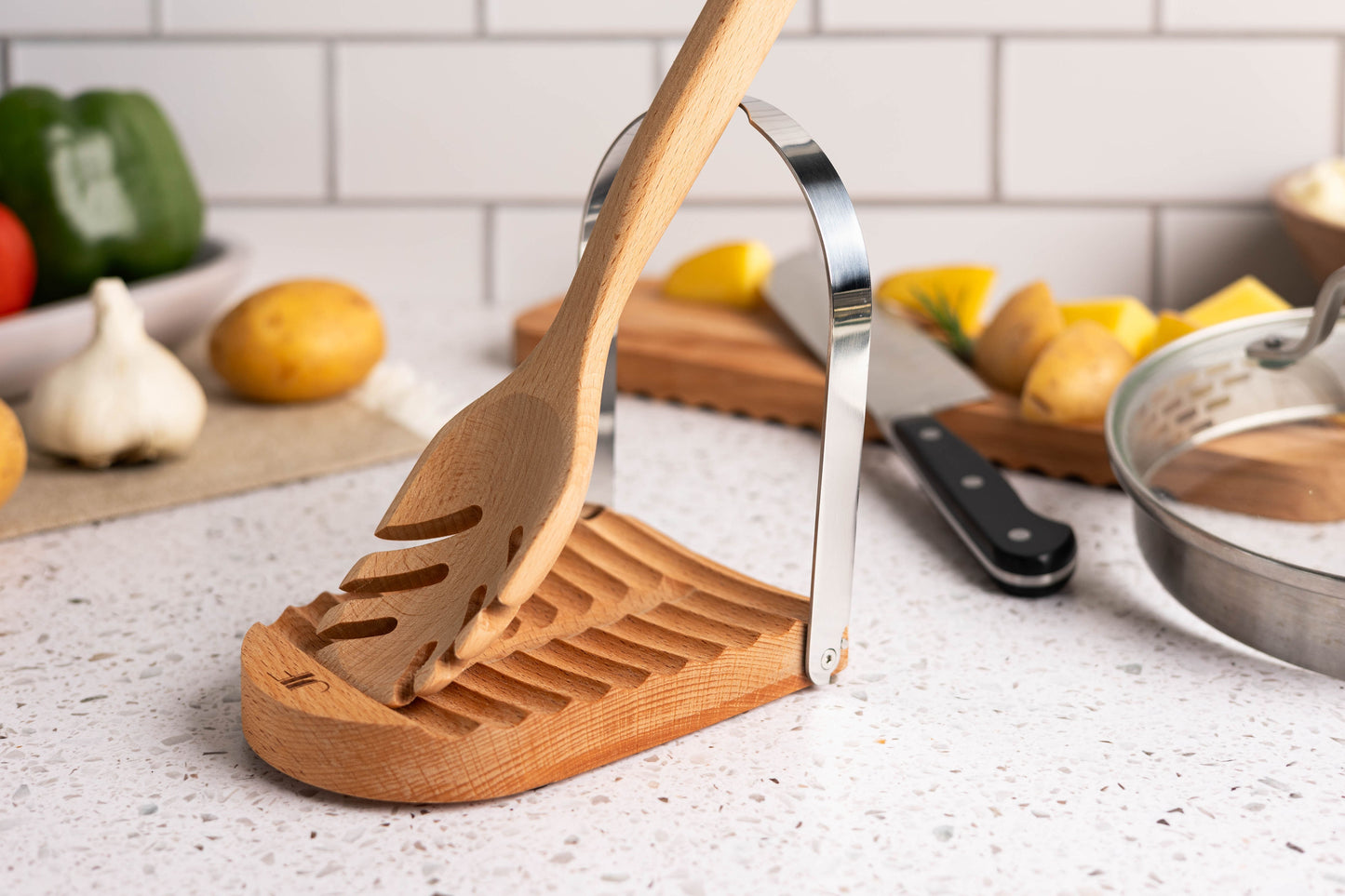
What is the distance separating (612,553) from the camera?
55 cm

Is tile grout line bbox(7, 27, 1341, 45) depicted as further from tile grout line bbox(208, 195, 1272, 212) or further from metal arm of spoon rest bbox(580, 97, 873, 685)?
metal arm of spoon rest bbox(580, 97, 873, 685)

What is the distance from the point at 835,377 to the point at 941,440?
0.27 metres

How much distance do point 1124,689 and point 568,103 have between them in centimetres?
78

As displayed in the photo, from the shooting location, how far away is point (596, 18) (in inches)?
42.8

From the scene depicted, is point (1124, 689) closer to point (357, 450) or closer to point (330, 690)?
point (330, 690)

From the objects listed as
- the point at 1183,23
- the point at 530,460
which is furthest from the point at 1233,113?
the point at 530,460

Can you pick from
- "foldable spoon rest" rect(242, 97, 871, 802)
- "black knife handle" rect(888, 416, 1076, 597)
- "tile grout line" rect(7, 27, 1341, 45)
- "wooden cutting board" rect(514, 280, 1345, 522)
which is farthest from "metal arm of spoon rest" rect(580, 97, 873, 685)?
"tile grout line" rect(7, 27, 1341, 45)

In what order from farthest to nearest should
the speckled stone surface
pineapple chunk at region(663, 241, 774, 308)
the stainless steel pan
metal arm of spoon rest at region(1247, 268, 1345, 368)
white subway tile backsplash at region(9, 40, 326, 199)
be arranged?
white subway tile backsplash at region(9, 40, 326, 199) < pineapple chunk at region(663, 241, 774, 308) < metal arm of spoon rest at region(1247, 268, 1345, 368) < the stainless steel pan < the speckled stone surface

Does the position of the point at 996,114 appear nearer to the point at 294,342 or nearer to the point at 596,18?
the point at 596,18

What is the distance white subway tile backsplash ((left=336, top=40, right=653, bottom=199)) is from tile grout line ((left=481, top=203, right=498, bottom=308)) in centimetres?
2

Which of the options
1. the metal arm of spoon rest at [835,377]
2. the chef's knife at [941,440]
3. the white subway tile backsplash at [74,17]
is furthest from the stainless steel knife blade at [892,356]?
the white subway tile backsplash at [74,17]

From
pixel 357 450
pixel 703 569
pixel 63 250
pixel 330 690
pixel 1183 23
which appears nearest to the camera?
pixel 330 690

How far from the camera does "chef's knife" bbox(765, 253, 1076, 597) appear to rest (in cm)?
59

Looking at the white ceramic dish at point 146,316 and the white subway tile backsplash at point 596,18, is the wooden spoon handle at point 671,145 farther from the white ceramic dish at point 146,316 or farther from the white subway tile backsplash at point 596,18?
the white subway tile backsplash at point 596,18
